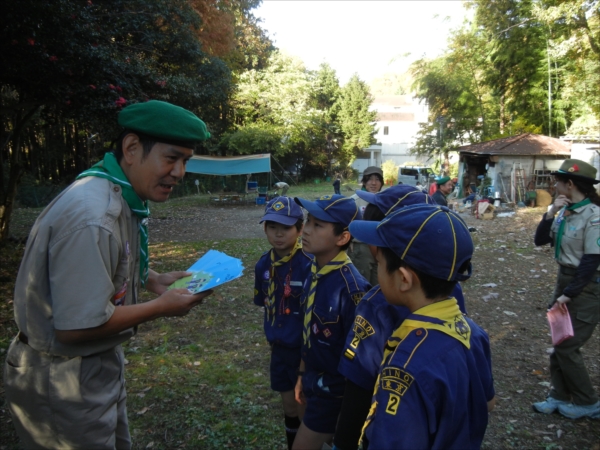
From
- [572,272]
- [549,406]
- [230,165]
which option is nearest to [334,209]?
[572,272]

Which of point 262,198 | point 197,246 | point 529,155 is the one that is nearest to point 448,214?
point 197,246

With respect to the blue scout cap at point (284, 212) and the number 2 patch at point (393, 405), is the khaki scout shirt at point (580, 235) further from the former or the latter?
the number 2 patch at point (393, 405)

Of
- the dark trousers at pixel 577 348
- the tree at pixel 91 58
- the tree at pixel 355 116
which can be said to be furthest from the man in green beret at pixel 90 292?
the tree at pixel 355 116

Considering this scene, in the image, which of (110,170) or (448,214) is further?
(110,170)

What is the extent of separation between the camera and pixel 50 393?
1793 mm

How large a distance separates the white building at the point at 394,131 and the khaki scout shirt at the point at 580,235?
47364mm

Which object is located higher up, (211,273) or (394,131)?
(394,131)

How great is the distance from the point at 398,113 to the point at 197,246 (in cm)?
5978

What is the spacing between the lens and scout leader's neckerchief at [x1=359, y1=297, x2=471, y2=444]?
1536mm

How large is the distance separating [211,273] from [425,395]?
1.26 m

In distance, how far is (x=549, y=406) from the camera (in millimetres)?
4090

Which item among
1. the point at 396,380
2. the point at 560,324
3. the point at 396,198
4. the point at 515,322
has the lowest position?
the point at 515,322

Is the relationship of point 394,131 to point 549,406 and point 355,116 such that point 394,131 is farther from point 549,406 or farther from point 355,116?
point 549,406

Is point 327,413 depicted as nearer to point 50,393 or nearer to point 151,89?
point 50,393
